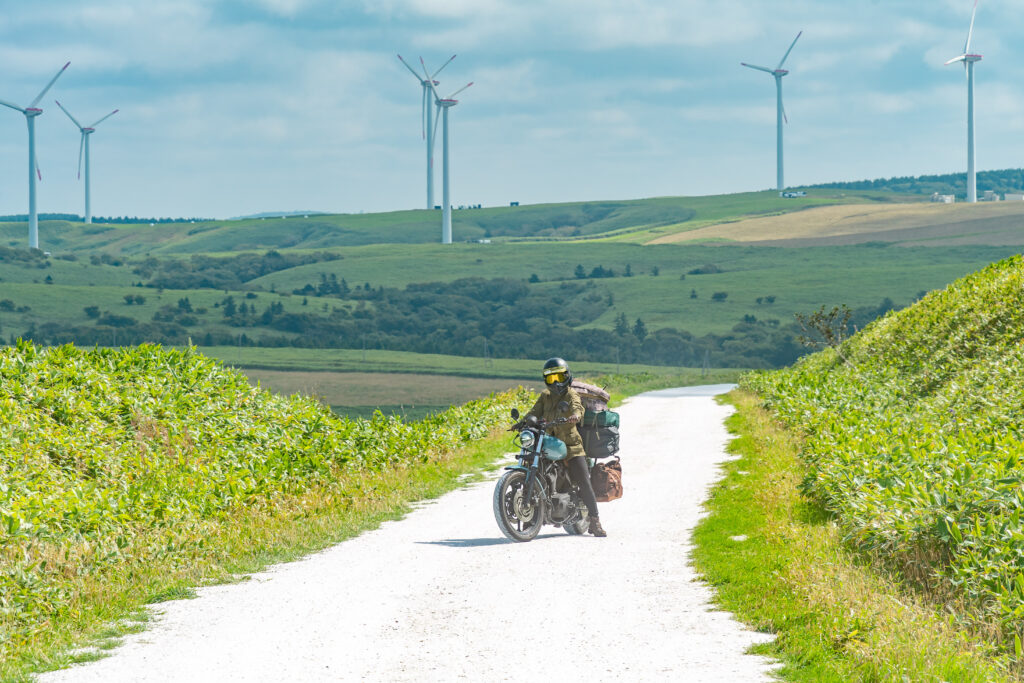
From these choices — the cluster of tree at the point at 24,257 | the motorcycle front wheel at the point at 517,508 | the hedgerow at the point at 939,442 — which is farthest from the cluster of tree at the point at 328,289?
the motorcycle front wheel at the point at 517,508

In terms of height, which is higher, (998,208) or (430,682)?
(998,208)

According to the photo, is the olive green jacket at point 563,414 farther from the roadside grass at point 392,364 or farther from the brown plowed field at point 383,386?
the roadside grass at point 392,364

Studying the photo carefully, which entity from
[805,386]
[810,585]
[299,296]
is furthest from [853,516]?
[299,296]

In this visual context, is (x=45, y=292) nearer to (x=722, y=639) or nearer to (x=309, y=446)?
(x=309, y=446)

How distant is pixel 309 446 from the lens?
20922mm

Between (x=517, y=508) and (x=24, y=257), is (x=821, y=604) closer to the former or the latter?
(x=517, y=508)

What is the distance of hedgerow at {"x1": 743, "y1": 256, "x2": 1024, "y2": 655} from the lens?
981 cm

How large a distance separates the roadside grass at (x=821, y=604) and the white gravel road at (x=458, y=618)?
34cm

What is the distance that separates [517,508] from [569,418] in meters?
1.35

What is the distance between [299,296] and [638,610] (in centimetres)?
16622

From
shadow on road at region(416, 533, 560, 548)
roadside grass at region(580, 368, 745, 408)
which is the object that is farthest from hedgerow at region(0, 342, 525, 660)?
roadside grass at region(580, 368, 745, 408)

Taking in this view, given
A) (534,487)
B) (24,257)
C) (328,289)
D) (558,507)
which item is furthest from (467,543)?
(24,257)

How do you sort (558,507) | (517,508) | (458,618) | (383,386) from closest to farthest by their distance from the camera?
(458,618) < (517,508) < (558,507) < (383,386)

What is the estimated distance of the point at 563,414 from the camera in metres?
13.7
